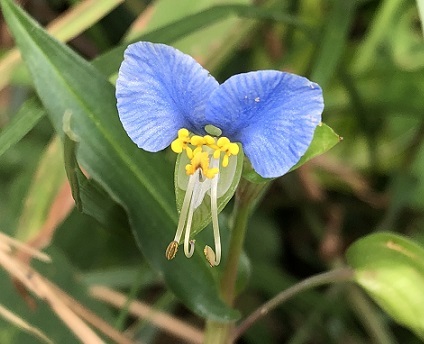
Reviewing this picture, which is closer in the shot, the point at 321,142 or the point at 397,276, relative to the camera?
the point at 321,142

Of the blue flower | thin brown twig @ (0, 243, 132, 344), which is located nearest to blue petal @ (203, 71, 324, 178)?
the blue flower

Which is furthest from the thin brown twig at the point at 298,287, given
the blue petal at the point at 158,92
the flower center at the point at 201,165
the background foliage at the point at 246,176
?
the blue petal at the point at 158,92

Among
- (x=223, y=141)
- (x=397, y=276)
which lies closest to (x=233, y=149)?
(x=223, y=141)

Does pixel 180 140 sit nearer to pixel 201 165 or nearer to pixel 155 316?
pixel 201 165

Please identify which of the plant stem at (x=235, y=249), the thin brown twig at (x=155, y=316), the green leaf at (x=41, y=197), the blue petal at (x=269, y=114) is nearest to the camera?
the blue petal at (x=269, y=114)

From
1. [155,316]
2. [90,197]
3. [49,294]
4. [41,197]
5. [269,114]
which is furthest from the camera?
[155,316]

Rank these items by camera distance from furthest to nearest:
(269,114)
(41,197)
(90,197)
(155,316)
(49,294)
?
(155,316) < (41,197) < (49,294) < (90,197) < (269,114)

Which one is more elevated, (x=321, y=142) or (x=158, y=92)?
(x=158, y=92)

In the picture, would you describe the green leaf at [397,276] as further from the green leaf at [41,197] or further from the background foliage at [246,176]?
the green leaf at [41,197]
